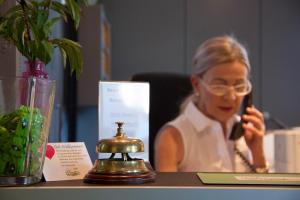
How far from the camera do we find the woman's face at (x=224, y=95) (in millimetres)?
1675

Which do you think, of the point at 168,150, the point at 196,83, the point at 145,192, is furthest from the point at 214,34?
the point at 145,192

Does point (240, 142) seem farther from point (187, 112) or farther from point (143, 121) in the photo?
point (143, 121)

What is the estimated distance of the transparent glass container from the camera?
69cm

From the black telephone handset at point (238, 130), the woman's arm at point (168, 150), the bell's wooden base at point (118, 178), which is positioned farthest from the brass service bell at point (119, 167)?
Result: the black telephone handset at point (238, 130)

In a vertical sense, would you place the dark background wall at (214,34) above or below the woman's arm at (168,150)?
above

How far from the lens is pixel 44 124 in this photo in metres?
0.73

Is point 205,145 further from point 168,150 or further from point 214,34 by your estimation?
point 214,34

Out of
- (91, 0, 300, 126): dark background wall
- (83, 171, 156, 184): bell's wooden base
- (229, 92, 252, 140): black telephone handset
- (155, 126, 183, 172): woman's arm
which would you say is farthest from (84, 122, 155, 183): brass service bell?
(91, 0, 300, 126): dark background wall

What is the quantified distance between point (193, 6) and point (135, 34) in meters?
0.58

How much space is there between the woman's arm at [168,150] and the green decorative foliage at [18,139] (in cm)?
94

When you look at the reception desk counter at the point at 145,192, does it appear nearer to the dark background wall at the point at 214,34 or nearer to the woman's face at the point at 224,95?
the woman's face at the point at 224,95

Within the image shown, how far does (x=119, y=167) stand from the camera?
2.39ft

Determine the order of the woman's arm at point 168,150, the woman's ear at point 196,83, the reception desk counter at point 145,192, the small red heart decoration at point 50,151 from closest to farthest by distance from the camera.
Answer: the reception desk counter at point 145,192 → the small red heart decoration at point 50,151 → the woman's arm at point 168,150 → the woman's ear at point 196,83

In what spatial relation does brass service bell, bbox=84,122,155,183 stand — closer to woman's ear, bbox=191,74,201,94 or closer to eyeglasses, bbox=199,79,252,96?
eyeglasses, bbox=199,79,252,96
